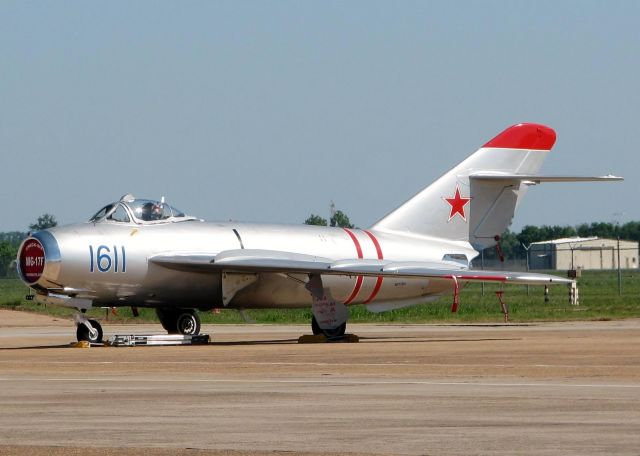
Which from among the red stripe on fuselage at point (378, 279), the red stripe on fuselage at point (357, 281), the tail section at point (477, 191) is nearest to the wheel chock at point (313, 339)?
the red stripe on fuselage at point (357, 281)

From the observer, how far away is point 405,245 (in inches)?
1411

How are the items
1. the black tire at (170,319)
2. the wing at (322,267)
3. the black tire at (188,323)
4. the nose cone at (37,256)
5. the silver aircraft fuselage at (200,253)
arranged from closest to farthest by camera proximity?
the nose cone at (37,256) → the silver aircraft fuselage at (200,253) → the wing at (322,267) → the black tire at (188,323) → the black tire at (170,319)

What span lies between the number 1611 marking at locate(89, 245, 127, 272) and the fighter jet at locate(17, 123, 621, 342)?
25 millimetres

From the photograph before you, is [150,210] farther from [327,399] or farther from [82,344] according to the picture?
[327,399]

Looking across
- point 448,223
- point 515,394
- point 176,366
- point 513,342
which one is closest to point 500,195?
point 448,223

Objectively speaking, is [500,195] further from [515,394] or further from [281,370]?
[515,394]

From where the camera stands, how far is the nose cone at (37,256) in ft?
100

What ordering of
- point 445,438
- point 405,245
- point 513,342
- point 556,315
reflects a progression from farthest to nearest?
point 556,315, point 405,245, point 513,342, point 445,438

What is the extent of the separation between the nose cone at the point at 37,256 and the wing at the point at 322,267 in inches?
92.7

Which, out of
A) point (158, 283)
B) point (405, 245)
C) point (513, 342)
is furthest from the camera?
point (405, 245)

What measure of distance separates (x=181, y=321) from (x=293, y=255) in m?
3.35

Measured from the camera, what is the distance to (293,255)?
33312 millimetres

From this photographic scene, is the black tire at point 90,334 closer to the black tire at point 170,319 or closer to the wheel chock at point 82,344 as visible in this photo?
the wheel chock at point 82,344

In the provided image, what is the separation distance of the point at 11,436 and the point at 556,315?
113 ft
